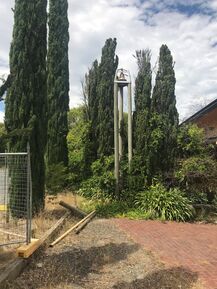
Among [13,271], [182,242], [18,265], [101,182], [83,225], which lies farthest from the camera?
[101,182]

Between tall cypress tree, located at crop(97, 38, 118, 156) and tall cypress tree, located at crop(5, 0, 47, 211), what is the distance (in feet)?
17.2

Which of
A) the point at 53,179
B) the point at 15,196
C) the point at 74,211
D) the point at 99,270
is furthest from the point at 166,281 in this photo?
the point at 53,179

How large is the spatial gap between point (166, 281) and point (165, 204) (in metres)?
6.44

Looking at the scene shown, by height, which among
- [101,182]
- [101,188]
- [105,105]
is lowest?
[101,188]

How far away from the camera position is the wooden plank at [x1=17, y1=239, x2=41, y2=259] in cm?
677

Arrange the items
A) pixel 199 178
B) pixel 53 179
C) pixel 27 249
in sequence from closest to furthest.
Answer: pixel 27 249
pixel 53 179
pixel 199 178

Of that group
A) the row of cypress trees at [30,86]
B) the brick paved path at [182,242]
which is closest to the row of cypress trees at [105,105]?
the row of cypress trees at [30,86]

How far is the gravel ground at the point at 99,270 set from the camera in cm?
615

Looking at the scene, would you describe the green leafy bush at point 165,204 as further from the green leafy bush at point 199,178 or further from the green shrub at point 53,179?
the green shrub at point 53,179

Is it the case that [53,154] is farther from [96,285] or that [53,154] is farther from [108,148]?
[96,285]

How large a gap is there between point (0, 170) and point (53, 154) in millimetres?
8345

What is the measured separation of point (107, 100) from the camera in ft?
56.9

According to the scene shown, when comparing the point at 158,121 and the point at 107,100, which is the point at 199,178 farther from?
the point at 107,100

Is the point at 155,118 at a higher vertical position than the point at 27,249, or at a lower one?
higher
